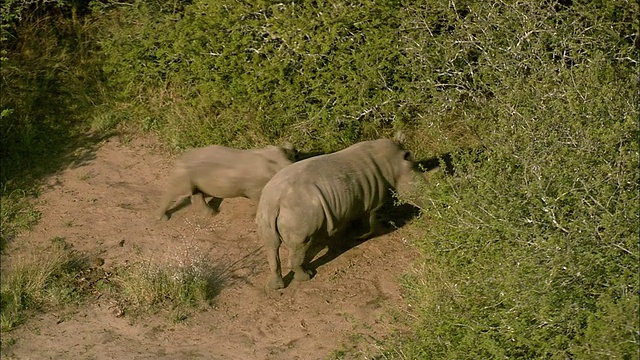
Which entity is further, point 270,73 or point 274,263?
point 270,73

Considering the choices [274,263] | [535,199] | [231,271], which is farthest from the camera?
[231,271]

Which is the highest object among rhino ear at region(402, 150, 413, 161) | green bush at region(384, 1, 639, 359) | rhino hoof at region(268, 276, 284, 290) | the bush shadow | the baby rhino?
green bush at region(384, 1, 639, 359)

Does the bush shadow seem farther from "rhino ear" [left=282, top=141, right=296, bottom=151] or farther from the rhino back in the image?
"rhino ear" [left=282, top=141, right=296, bottom=151]

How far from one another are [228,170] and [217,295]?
1.25m

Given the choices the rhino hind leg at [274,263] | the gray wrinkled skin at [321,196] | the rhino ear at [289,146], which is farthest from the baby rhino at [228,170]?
the rhino hind leg at [274,263]

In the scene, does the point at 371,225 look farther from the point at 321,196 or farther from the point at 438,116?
the point at 438,116

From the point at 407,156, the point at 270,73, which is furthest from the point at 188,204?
the point at 407,156

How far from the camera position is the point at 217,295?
8.51 meters

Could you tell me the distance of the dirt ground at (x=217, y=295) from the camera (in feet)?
25.8

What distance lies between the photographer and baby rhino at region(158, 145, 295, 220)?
8.98m

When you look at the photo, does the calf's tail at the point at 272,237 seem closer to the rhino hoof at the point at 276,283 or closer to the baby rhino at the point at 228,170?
the rhino hoof at the point at 276,283

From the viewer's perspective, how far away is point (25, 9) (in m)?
12.1

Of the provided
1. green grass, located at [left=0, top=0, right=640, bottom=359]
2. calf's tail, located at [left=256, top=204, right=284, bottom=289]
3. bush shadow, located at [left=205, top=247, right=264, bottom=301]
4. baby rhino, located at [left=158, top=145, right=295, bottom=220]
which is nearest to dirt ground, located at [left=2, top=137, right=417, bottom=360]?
bush shadow, located at [left=205, top=247, right=264, bottom=301]

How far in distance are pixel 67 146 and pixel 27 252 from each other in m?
2.03
